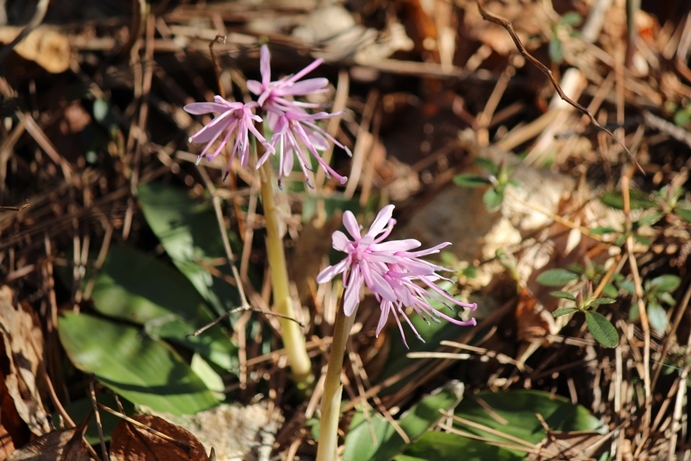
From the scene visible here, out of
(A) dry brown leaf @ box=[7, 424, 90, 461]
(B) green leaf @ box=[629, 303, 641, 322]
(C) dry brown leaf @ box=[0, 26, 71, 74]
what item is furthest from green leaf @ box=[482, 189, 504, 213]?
(C) dry brown leaf @ box=[0, 26, 71, 74]

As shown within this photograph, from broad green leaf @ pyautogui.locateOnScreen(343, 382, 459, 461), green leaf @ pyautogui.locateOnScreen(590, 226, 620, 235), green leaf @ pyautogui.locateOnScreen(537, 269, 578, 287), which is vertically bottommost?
broad green leaf @ pyautogui.locateOnScreen(343, 382, 459, 461)

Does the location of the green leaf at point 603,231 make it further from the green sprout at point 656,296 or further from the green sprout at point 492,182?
the green sprout at point 492,182

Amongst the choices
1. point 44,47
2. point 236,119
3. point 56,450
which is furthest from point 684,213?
point 44,47

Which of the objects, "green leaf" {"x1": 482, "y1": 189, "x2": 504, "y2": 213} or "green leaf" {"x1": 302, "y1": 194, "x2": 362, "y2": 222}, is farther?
"green leaf" {"x1": 302, "y1": 194, "x2": 362, "y2": 222}

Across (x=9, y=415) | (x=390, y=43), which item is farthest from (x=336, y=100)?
(x=9, y=415)

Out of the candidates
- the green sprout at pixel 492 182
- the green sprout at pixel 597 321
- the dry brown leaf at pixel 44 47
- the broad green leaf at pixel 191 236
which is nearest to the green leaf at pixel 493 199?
the green sprout at pixel 492 182

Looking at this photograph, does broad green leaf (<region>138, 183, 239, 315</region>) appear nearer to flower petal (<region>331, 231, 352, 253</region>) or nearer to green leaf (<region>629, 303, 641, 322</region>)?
flower petal (<region>331, 231, 352, 253</region>)

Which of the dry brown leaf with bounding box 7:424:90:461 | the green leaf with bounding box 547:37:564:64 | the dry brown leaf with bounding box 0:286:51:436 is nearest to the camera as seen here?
the dry brown leaf with bounding box 7:424:90:461
